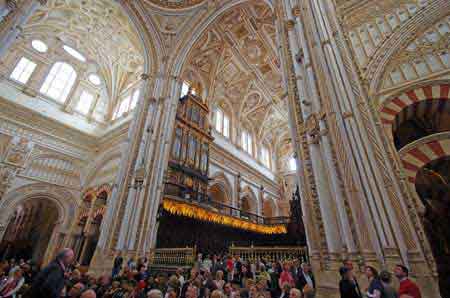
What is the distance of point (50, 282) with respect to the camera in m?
2.18

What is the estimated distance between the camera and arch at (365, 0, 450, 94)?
687 cm

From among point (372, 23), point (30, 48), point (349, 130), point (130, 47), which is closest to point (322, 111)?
point (349, 130)

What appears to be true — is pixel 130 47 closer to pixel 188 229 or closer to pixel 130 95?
pixel 130 95

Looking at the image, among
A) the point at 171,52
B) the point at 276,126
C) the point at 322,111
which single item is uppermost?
the point at 276,126

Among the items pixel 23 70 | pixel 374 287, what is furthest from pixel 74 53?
pixel 374 287

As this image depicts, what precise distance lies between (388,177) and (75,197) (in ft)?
51.5

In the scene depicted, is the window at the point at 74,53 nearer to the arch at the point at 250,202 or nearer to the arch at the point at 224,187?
the arch at the point at 224,187

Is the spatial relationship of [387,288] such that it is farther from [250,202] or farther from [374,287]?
[250,202]

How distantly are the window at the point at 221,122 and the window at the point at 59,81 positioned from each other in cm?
1057

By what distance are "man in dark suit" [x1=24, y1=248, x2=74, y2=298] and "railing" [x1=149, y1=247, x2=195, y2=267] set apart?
5.30m

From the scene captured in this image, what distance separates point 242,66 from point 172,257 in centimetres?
1389

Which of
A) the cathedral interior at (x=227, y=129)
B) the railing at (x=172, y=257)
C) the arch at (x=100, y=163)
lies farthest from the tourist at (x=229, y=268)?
the arch at (x=100, y=163)

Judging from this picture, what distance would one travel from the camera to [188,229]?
1061 cm

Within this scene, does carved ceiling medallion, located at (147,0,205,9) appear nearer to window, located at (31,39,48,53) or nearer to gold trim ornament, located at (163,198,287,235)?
window, located at (31,39,48,53)
